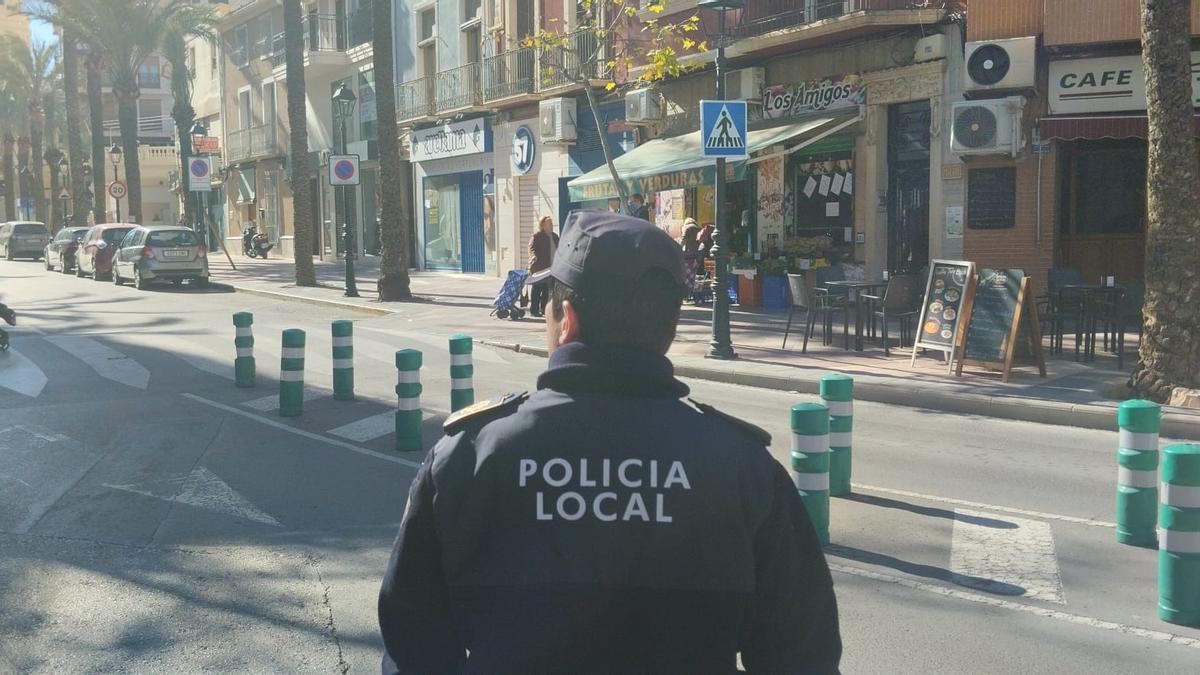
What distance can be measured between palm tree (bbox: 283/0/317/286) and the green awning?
8.60 m

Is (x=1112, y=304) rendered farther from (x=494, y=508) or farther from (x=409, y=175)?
(x=409, y=175)

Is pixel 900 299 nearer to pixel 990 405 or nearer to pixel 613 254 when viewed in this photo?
pixel 990 405

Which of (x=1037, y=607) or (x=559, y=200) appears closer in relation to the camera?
(x=1037, y=607)

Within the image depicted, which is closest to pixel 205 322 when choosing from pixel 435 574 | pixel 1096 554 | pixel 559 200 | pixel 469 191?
pixel 559 200

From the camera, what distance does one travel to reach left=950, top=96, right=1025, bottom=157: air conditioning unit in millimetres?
16312

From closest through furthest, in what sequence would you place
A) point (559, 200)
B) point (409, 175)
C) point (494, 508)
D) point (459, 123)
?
1. point (494, 508)
2. point (559, 200)
3. point (459, 123)
4. point (409, 175)

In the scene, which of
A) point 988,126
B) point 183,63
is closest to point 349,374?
point 988,126

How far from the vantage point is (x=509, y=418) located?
1.98 metres

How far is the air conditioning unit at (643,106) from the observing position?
22.8 m

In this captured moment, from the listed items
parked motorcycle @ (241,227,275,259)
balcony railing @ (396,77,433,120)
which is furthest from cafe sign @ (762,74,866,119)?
parked motorcycle @ (241,227,275,259)

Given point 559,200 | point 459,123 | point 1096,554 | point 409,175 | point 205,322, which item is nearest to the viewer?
point 1096,554

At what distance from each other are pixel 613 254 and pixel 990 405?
9959mm

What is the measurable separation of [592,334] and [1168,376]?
10.3 metres

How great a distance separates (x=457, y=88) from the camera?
30.1 metres
